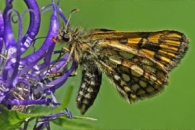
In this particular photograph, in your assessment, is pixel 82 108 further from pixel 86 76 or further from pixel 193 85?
pixel 193 85

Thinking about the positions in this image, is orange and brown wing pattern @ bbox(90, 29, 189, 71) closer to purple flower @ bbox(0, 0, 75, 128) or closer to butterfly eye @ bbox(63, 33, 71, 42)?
butterfly eye @ bbox(63, 33, 71, 42)

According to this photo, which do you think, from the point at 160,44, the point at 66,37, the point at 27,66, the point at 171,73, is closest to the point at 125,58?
the point at 160,44

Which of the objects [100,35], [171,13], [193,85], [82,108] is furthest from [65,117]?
[171,13]

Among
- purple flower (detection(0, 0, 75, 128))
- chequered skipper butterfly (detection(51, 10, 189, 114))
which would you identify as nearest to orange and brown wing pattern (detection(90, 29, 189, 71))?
chequered skipper butterfly (detection(51, 10, 189, 114))

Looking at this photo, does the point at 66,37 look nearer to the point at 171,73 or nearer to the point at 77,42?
the point at 77,42

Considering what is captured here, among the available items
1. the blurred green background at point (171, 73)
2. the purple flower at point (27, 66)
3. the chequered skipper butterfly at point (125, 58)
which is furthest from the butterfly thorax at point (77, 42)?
the blurred green background at point (171, 73)
